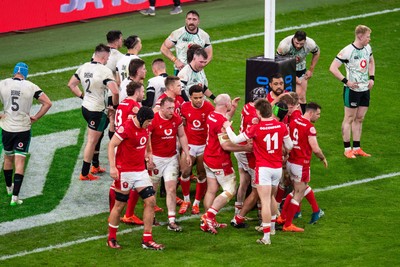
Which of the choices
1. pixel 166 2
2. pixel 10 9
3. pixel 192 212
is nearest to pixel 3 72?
pixel 10 9

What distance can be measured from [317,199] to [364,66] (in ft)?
10.2

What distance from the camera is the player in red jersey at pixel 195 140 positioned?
1652cm

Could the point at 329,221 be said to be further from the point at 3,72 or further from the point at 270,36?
the point at 3,72

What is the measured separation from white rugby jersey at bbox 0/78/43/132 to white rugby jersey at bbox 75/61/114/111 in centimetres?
102

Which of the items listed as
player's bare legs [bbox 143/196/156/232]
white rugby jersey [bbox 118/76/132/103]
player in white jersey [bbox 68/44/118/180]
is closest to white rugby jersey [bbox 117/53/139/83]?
player in white jersey [bbox 68/44/118/180]

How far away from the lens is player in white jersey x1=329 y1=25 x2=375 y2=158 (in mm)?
19219

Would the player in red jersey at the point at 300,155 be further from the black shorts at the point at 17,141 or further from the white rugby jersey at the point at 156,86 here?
the black shorts at the point at 17,141

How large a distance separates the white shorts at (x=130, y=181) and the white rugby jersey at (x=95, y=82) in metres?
3.23

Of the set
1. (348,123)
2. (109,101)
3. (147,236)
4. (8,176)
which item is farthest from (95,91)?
(348,123)

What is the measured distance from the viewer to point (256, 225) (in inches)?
639

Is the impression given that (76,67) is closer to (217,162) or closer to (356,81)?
(356,81)

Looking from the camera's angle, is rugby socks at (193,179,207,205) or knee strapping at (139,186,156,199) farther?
rugby socks at (193,179,207,205)

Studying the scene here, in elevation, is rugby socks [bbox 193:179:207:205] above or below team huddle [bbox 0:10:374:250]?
below

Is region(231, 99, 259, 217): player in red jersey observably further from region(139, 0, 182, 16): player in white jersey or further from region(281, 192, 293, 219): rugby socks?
region(139, 0, 182, 16): player in white jersey
